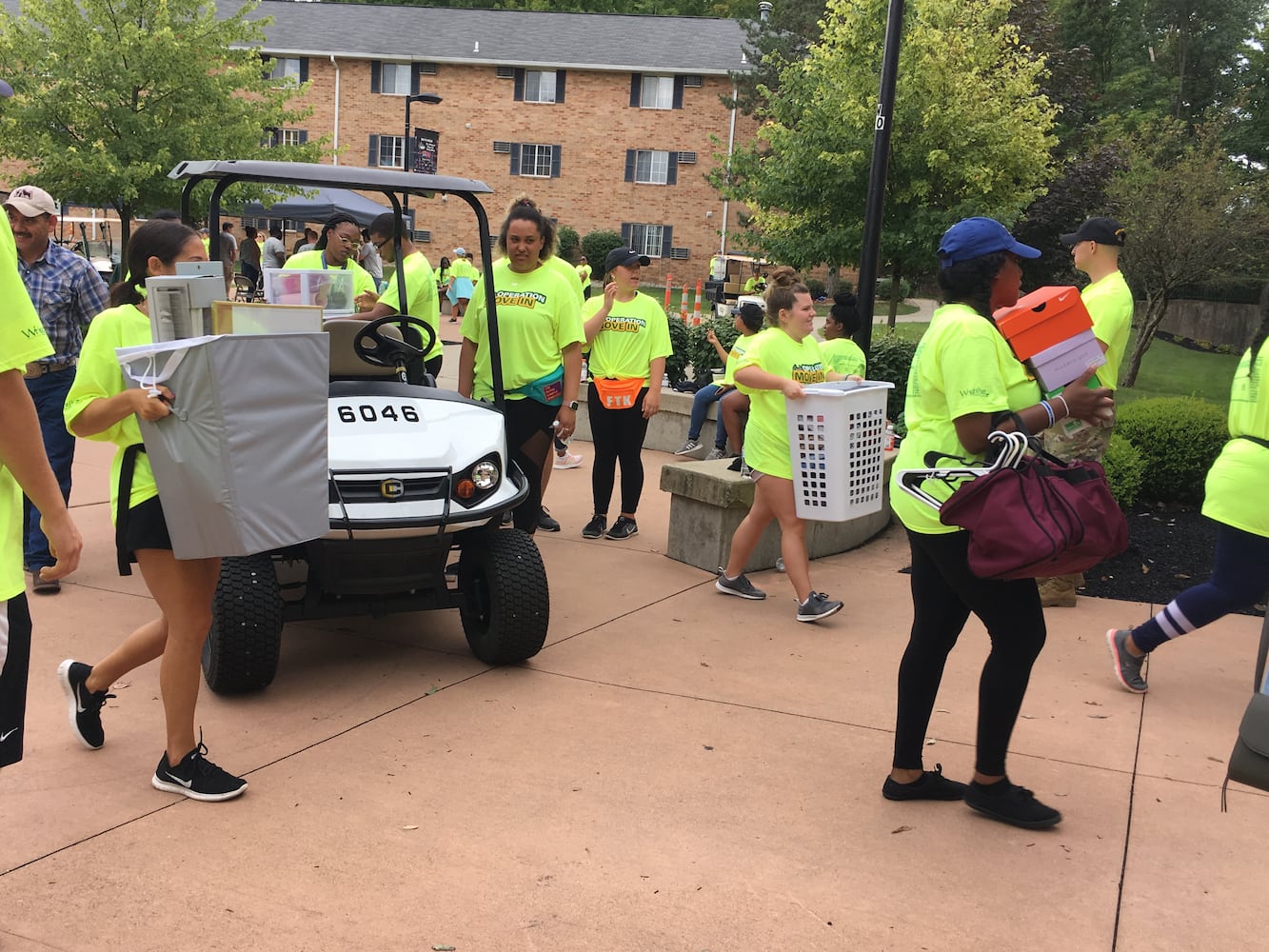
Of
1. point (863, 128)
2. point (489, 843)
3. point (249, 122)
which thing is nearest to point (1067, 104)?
point (863, 128)

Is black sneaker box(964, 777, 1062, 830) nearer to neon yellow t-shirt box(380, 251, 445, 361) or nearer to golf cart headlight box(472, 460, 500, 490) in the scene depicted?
golf cart headlight box(472, 460, 500, 490)

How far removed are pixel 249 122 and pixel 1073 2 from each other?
32.0m

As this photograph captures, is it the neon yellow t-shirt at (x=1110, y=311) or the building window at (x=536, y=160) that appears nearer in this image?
the neon yellow t-shirt at (x=1110, y=311)

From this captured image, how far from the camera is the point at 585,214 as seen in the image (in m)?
42.8

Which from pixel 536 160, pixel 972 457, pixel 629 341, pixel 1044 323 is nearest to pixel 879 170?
pixel 629 341

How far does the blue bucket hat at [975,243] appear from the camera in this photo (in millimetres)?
3727

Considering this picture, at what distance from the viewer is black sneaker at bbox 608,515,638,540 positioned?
802cm

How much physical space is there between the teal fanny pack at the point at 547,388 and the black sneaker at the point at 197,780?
3.11 meters

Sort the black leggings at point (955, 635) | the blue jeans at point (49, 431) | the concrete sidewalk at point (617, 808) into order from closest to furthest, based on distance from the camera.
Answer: the concrete sidewalk at point (617, 808) → the black leggings at point (955, 635) → the blue jeans at point (49, 431)

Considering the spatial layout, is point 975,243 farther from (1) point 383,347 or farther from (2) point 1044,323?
(1) point 383,347

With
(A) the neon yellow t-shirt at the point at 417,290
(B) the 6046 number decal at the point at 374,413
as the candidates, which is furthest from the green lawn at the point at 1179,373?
(B) the 6046 number decal at the point at 374,413

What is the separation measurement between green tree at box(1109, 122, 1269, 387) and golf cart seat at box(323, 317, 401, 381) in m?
16.0

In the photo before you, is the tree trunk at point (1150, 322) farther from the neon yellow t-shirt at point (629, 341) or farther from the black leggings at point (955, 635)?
the black leggings at point (955, 635)

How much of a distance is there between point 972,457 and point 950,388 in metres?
0.24
